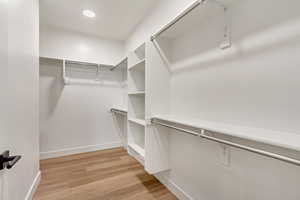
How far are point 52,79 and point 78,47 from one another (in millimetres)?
809

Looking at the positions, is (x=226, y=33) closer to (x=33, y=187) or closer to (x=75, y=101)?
(x=33, y=187)

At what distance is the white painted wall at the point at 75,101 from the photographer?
263cm

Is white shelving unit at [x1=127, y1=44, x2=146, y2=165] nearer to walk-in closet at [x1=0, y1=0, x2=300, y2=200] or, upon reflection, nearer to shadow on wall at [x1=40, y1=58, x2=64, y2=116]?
walk-in closet at [x1=0, y1=0, x2=300, y2=200]

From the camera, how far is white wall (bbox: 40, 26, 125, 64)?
2.57 meters

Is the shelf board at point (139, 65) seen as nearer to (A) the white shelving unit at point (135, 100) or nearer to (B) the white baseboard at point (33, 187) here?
(A) the white shelving unit at point (135, 100)

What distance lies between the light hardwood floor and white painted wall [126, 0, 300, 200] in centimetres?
53

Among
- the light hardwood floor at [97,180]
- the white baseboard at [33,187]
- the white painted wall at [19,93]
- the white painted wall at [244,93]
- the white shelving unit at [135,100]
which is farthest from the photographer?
the white shelving unit at [135,100]

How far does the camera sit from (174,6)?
161cm

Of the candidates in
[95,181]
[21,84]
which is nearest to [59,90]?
[21,84]

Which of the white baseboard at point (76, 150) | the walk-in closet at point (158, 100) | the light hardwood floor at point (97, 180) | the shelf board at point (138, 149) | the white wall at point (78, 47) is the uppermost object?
the white wall at point (78, 47)

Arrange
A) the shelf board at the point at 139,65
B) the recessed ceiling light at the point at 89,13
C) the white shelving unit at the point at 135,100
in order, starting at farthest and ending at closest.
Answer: the recessed ceiling light at the point at 89,13, the white shelving unit at the point at 135,100, the shelf board at the point at 139,65

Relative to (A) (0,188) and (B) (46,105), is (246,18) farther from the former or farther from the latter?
(B) (46,105)

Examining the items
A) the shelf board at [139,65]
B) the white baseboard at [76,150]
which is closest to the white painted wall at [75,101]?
the white baseboard at [76,150]

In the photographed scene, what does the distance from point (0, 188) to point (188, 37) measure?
189cm
